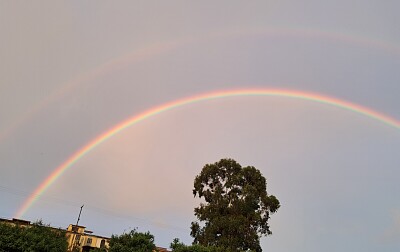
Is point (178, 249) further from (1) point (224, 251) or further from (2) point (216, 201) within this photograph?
(2) point (216, 201)

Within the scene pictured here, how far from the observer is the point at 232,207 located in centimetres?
5403

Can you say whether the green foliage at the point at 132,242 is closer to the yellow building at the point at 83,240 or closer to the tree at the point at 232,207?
the tree at the point at 232,207

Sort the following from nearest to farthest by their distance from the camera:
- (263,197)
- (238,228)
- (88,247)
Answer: (238,228) < (263,197) < (88,247)

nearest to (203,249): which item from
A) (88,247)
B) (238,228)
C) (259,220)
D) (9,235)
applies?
(238,228)

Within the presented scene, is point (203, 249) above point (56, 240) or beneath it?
beneath

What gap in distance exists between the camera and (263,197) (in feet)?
180

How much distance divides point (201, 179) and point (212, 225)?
9.31 m

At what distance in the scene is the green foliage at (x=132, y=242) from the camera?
46844 millimetres

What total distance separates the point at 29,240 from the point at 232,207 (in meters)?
30.2

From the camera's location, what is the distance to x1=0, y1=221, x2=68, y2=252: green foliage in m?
51.0

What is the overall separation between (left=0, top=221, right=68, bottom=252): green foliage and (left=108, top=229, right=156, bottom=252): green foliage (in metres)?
11.1

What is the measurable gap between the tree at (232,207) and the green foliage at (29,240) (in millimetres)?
21352

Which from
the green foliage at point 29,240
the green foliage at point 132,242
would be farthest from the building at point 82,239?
the green foliage at point 132,242

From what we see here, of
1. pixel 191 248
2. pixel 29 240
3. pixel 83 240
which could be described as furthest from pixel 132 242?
pixel 83 240
